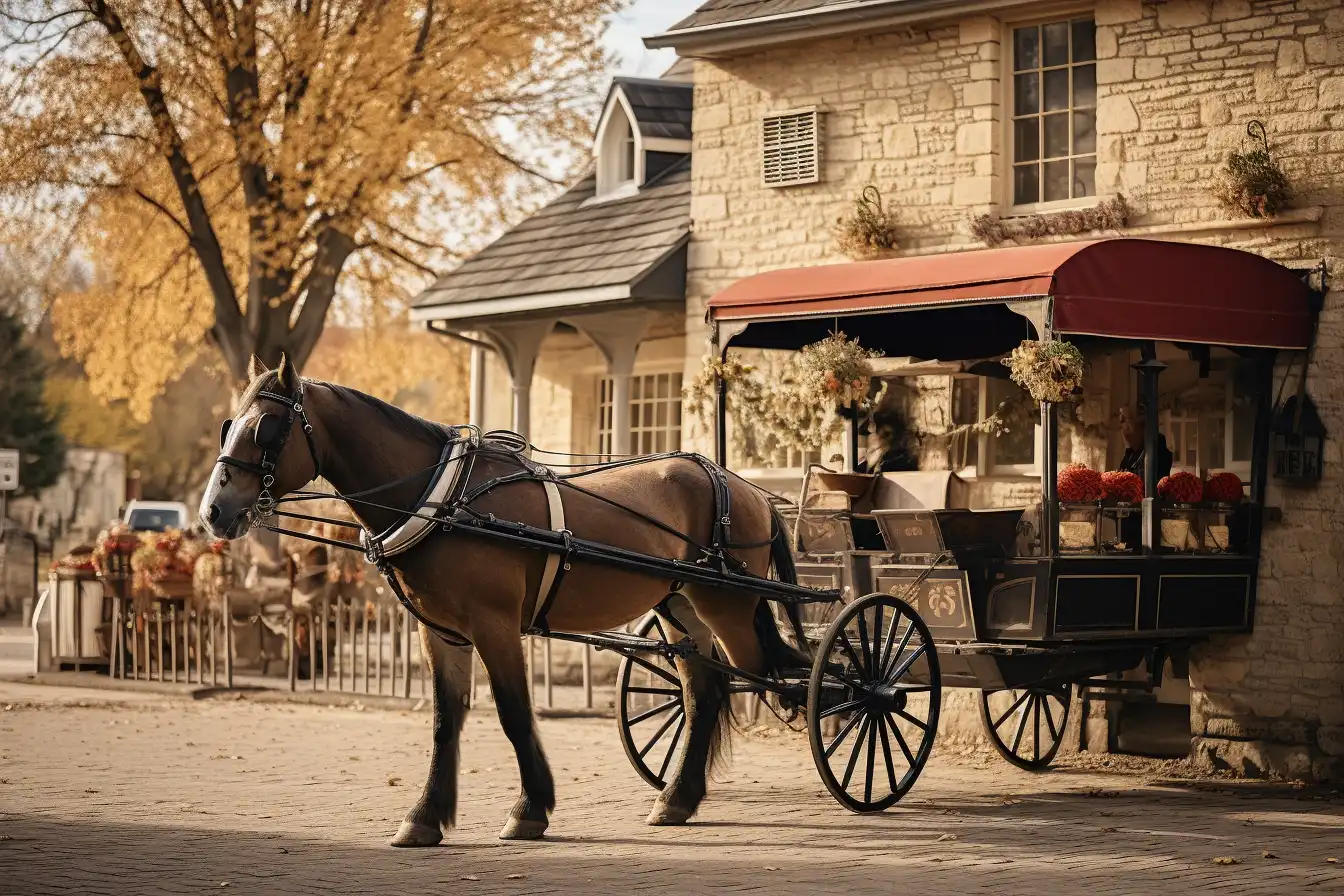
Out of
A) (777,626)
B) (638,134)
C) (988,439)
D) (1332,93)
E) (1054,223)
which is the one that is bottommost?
(777,626)

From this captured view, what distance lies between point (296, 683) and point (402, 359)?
11.4m

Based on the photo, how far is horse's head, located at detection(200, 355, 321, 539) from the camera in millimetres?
8219

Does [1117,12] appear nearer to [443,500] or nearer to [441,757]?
[443,500]

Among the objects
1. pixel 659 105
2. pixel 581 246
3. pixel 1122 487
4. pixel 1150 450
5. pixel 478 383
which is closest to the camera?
pixel 1150 450

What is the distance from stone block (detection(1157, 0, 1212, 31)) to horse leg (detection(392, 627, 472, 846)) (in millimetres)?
7378

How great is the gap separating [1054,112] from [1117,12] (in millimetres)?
909

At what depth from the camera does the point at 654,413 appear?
1859 centimetres

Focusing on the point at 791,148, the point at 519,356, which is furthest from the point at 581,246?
the point at 791,148

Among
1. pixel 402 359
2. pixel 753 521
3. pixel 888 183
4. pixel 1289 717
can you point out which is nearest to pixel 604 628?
pixel 753 521

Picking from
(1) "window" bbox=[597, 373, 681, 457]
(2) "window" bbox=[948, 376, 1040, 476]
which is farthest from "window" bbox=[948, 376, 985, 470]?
(1) "window" bbox=[597, 373, 681, 457]

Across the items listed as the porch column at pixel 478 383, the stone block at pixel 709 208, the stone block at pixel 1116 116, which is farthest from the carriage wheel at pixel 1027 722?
the porch column at pixel 478 383

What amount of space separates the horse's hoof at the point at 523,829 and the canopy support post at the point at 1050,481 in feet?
11.1

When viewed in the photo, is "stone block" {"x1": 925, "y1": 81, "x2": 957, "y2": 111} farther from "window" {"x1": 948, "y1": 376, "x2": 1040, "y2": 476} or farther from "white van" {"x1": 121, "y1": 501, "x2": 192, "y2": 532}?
"white van" {"x1": 121, "y1": 501, "x2": 192, "y2": 532}

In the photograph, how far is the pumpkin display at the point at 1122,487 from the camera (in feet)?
36.6
